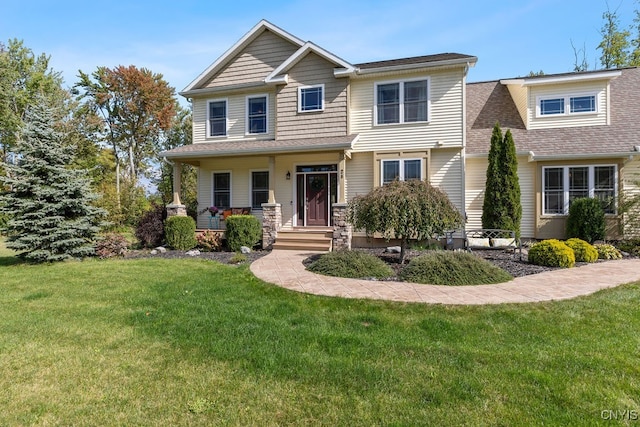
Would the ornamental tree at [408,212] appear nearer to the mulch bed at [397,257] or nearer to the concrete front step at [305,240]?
the mulch bed at [397,257]

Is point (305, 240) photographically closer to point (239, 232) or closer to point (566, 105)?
point (239, 232)

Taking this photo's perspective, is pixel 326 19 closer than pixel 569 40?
Yes

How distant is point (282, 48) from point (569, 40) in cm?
2496

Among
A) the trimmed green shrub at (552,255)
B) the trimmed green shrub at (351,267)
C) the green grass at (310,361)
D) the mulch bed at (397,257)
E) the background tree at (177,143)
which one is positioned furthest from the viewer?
the background tree at (177,143)

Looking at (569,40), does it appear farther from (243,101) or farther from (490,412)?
(490,412)

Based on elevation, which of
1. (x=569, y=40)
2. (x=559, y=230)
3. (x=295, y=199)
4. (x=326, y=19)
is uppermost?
(x=569, y=40)

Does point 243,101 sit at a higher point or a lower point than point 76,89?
lower

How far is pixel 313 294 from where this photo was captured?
5746mm

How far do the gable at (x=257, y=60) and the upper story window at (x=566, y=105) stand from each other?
32.2 feet

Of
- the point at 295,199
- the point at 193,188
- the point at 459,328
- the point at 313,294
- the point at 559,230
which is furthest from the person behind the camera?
the point at 193,188

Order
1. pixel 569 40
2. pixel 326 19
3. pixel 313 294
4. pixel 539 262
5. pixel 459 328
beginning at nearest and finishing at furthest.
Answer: pixel 459 328 → pixel 313 294 → pixel 539 262 → pixel 326 19 → pixel 569 40

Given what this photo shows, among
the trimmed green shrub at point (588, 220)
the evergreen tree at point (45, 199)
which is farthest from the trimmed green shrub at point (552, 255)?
the evergreen tree at point (45, 199)

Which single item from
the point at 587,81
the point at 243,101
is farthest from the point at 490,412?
the point at 587,81

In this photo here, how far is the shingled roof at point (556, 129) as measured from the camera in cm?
1148
